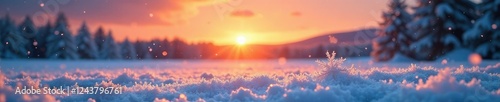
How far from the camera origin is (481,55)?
930 inches

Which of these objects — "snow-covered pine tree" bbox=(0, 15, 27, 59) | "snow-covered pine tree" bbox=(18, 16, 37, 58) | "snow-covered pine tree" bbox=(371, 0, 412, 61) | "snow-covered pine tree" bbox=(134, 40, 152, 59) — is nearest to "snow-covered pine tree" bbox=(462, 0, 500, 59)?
"snow-covered pine tree" bbox=(371, 0, 412, 61)

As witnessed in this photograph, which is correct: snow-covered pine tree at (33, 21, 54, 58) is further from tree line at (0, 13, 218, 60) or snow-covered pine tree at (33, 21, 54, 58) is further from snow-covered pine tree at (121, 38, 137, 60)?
snow-covered pine tree at (121, 38, 137, 60)

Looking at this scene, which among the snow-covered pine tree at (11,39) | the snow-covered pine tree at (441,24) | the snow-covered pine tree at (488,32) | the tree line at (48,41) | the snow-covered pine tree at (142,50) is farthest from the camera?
the snow-covered pine tree at (142,50)

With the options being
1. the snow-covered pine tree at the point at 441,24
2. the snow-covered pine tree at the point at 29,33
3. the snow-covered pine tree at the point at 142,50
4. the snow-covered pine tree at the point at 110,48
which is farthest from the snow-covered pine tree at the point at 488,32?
the snow-covered pine tree at the point at 142,50

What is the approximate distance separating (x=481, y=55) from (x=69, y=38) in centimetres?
4100

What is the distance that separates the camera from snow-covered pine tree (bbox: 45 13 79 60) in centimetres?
4881

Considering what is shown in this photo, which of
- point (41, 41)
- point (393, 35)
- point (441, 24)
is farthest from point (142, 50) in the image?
point (441, 24)

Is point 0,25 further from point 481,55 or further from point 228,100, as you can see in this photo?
point 228,100

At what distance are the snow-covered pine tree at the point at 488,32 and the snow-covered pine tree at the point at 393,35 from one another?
304 inches

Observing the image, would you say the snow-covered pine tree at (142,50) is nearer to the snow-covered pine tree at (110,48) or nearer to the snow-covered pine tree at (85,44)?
the snow-covered pine tree at (110,48)

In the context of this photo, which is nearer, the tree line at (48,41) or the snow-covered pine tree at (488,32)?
the snow-covered pine tree at (488,32)

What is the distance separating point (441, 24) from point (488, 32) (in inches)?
100

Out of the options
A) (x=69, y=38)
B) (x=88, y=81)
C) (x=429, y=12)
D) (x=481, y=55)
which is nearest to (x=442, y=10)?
(x=429, y=12)

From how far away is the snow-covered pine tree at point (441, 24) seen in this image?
2489 cm
